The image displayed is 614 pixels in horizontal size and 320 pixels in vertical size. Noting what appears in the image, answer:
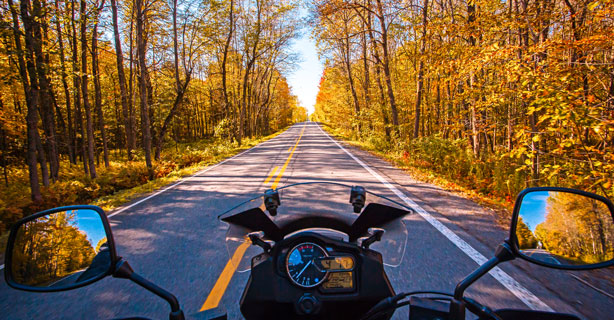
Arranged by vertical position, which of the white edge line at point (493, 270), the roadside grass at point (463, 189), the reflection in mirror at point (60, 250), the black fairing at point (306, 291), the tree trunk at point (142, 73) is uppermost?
the tree trunk at point (142, 73)

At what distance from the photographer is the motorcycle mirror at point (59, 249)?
4.41ft

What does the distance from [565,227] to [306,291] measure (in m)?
1.37

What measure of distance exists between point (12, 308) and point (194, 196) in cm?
465

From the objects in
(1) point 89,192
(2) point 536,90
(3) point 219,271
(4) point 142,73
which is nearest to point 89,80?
(4) point 142,73

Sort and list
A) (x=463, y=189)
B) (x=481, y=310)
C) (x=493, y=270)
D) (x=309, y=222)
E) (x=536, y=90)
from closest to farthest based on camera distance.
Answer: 1. (x=481, y=310)
2. (x=309, y=222)
3. (x=493, y=270)
4. (x=536, y=90)
5. (x=463, y=189)

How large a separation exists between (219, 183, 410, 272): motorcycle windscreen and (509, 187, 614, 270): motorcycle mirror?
644mm

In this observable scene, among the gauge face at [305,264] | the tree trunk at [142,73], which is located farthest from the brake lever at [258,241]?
the tree trunk at [142,73]

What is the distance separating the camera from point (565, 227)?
4.72ft

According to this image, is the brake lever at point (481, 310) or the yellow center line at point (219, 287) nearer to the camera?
the brake lever at point (481, 310)

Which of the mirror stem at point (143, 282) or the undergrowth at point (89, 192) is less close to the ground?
the mirror stem at point (143, 282)

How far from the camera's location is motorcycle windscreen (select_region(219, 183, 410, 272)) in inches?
75.5

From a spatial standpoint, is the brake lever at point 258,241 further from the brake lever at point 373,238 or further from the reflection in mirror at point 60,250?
the reflection in mirror at point 60,250

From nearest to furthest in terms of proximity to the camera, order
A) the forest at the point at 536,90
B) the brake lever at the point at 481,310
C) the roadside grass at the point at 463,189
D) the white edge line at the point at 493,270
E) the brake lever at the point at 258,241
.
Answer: the brake lever at the point at 481,310 → the brake lever at the point at 258,241 → the white edge line at the point at 493,270 → the forest at the point at 536,90 → the roadside grass at the point at 463,189

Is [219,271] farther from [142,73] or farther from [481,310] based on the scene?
[142,73]
